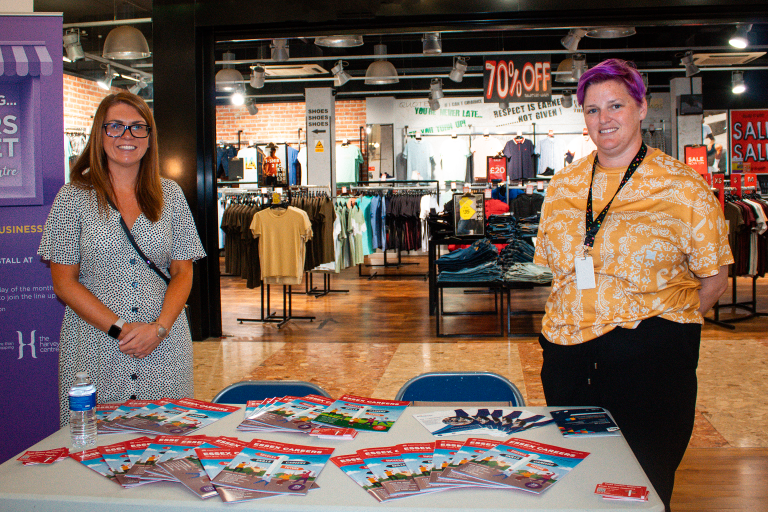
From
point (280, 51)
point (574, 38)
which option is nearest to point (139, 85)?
point (280, 51)

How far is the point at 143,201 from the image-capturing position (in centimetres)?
206

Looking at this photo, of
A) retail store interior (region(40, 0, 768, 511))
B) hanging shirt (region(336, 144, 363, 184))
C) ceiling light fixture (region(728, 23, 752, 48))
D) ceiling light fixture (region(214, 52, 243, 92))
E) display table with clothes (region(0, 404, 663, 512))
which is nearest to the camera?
display table with clothes (region(0, 404, 663, 512))

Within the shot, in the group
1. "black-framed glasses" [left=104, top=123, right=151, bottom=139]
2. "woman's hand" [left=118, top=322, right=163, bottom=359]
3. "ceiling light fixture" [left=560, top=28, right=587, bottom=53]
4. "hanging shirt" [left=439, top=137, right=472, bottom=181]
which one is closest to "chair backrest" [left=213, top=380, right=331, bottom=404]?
"woman's hand" [left=118, top=322, right=163, bottom=359]

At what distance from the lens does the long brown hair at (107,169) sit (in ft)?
6.55

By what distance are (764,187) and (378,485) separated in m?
11.8

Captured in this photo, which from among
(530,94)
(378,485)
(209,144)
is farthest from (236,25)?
(378,485)

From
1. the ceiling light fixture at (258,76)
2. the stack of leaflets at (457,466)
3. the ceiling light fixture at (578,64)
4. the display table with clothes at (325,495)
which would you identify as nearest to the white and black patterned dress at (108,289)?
the display table with clothes at (325,495)

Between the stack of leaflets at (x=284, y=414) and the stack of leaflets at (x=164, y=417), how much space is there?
0.31 ft

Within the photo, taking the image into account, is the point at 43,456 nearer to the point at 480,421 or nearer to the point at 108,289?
the point at 108,289

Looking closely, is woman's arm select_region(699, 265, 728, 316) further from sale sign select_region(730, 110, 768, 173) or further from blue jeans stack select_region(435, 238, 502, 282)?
sale sign select_region(730, 110, 768, 173)

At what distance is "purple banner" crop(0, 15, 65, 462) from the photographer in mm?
2672

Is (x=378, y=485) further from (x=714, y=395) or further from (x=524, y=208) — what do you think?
(x=524, y=208)

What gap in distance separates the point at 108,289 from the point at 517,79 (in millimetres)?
6521

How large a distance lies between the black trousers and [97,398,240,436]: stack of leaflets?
104 centimetres
